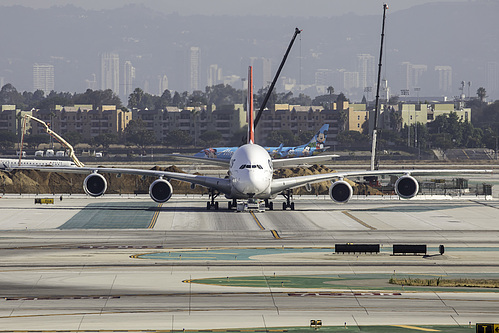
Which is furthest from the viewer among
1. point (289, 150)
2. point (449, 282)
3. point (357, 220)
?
point (289, 150)

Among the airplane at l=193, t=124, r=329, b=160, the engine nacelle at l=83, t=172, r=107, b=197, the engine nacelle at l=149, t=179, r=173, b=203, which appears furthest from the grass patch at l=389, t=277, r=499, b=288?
the airplane at l=193, t=124, r=329, b=160

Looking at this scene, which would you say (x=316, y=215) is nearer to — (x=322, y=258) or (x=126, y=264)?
(x=322, y=258)

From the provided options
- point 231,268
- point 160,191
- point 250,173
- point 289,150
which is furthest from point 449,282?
point 289,150

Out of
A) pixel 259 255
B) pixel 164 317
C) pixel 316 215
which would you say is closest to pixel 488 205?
pixel 316 215

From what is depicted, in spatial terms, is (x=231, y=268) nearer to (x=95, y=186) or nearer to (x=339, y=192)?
(x=339, y=192)

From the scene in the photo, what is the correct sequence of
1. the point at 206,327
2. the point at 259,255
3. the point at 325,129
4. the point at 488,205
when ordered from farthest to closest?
the point at 325,129 → the point at 488,205 → the point at 259,255 → the point at 206,327

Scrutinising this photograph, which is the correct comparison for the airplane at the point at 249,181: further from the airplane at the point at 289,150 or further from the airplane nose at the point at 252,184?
the airplane at the point at 289,150

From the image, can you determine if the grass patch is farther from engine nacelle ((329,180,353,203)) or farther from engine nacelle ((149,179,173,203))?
engine nacelle ((149,179,173,203))
